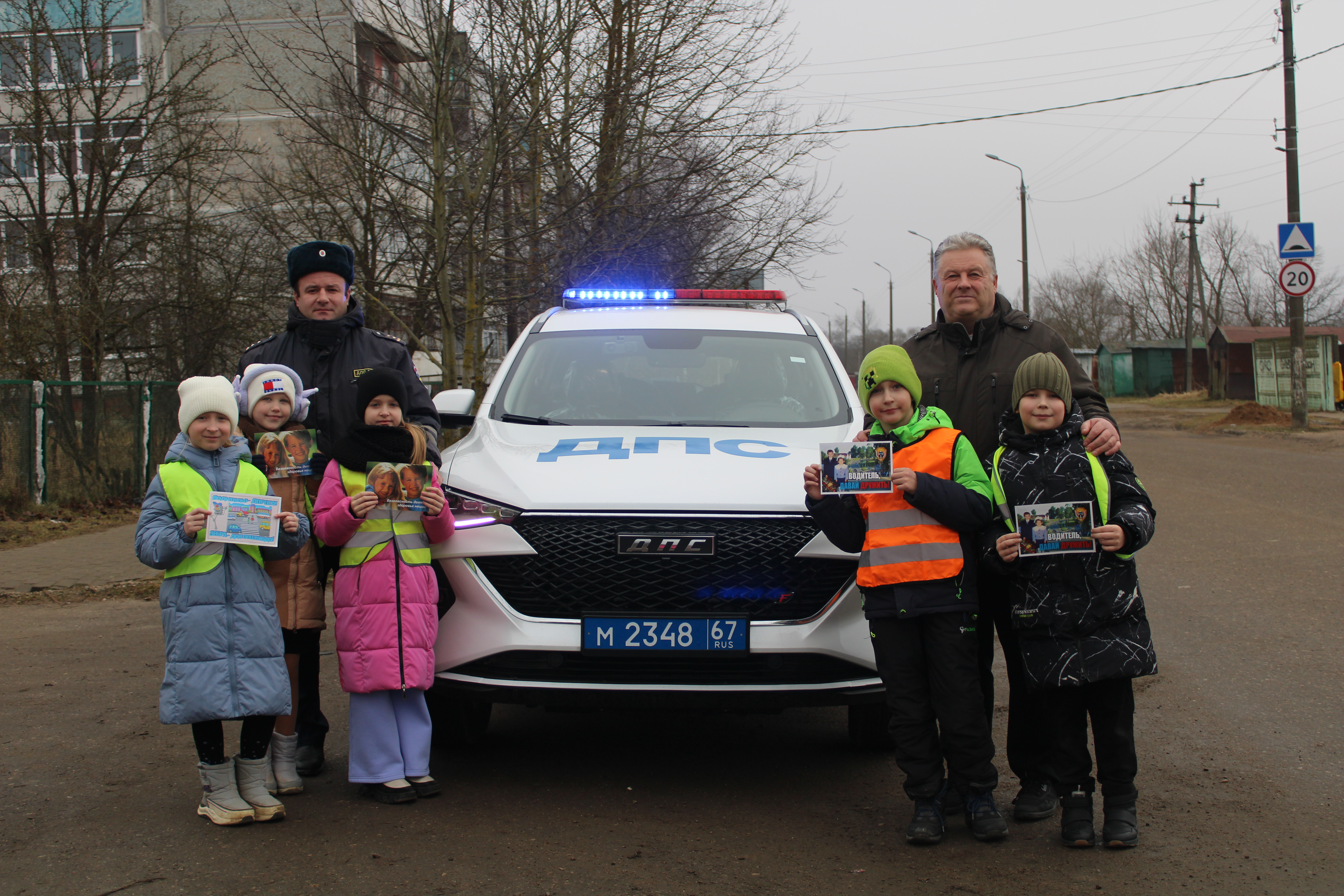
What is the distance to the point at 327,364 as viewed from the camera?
15.2 feet

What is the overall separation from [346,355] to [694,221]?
12916mm

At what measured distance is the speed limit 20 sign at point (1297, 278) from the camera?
61.7 ft

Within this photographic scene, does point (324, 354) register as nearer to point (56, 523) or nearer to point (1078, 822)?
point (1078, 822)

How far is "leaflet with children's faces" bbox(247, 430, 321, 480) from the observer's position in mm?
4148

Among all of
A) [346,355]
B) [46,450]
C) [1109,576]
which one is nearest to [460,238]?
[46,450]

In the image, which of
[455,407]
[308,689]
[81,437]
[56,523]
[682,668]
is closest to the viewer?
[682,668]

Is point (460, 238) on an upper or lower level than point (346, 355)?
upper

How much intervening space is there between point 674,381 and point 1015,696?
2033 millimetres

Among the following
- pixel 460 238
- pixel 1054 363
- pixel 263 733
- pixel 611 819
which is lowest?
pixel 611 819

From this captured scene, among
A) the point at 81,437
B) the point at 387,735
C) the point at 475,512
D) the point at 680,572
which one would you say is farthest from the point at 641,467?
the point at 81,437

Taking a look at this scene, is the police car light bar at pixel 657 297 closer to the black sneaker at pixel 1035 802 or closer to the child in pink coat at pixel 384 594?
the child in pink coat at pixel 384 594

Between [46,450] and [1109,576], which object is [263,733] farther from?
[46,450]

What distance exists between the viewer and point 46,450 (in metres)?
12.9

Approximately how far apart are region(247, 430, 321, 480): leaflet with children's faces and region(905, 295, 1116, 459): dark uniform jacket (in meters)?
2.16
